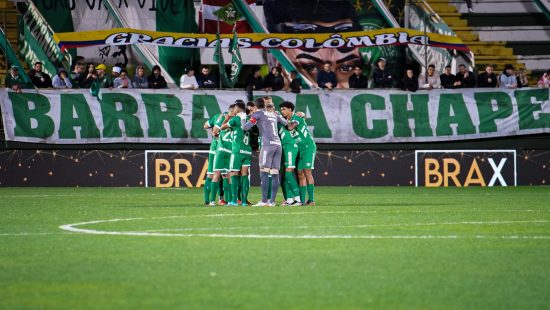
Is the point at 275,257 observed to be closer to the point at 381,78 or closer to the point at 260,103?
the point at 260,103

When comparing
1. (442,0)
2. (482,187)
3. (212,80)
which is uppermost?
(442,0)

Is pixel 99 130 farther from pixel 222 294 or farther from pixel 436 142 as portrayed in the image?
pixel 222 294

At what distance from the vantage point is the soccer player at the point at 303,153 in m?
21.0

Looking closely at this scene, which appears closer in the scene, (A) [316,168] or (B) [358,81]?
(A) [316,168]

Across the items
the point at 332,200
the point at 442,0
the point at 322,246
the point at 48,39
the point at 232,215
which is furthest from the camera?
the point at 442,0

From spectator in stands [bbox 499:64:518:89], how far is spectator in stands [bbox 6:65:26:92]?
489 inches

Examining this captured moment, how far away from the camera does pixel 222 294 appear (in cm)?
886

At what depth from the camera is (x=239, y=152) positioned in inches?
814

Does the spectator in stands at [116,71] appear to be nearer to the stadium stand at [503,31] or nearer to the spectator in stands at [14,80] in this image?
the spectator in stands at [14,80]

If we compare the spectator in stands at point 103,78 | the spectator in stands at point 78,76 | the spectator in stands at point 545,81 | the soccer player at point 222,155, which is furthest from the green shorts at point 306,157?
the spectator in stands at point 545,81

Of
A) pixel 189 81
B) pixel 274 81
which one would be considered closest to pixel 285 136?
pixel 274 81

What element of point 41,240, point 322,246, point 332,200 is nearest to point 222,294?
point 322,246

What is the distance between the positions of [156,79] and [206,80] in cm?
130

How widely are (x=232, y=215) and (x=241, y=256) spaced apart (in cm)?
617
